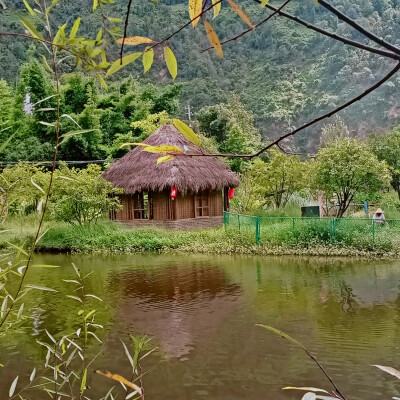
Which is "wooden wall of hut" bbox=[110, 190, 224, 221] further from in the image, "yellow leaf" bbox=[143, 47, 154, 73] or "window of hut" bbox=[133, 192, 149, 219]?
"yellow leaf" bbox=[143, 47, 154, 73]

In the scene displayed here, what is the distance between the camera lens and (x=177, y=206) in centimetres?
1285

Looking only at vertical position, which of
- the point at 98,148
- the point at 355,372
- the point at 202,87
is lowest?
the point at 355,372

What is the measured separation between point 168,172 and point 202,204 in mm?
1875

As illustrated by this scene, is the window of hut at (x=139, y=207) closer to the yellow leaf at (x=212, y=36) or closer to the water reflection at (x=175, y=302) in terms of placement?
the water reflection at (x=175, y=302)

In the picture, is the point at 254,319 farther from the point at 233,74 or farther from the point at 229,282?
the point at 233,74

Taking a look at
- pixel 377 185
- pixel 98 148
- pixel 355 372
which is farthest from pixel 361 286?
pixel 98 148

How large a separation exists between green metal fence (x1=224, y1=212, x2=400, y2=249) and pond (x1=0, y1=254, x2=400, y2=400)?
2.96 feet

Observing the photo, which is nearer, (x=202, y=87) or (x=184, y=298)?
(x=184, y=298)

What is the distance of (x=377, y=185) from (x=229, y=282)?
17.1 feet

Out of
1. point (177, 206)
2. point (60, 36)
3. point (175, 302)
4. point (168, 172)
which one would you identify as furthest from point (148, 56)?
point (177, 206)

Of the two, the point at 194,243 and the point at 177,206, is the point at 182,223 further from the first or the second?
the point at 194,243

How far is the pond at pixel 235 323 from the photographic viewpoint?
145 inches

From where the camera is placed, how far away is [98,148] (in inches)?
748

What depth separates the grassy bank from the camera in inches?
363
